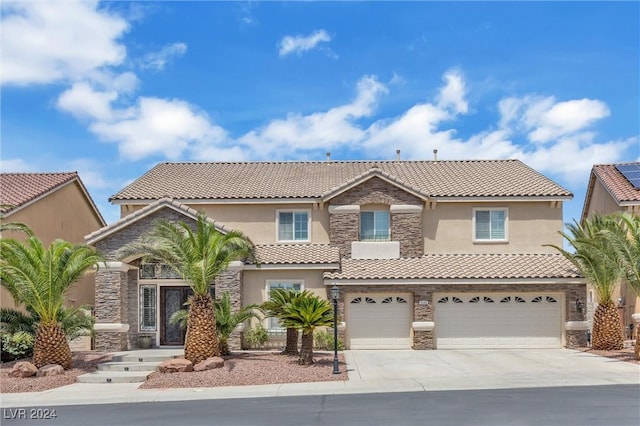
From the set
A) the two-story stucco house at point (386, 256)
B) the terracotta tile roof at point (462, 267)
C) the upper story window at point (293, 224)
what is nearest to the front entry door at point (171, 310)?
the two-story stucco house at point (386, 256)

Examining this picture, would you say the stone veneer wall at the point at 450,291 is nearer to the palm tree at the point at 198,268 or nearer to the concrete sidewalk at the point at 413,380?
the concrete sidewalk at the point at 413,380

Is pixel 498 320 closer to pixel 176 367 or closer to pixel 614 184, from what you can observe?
pixel 614 184

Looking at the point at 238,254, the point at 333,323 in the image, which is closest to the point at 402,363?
the point at 333,323

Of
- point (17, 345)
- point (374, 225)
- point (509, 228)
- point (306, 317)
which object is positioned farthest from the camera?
point (509, 228)

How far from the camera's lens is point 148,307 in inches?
1066

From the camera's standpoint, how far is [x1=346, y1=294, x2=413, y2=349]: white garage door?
26.9 meters

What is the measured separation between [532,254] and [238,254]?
13.6 meters

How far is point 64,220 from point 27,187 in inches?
99.7

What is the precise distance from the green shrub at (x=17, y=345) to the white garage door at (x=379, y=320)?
37.2 feet

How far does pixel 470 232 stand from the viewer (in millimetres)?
29453

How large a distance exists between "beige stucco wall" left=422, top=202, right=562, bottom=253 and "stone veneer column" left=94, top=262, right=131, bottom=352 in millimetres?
12450

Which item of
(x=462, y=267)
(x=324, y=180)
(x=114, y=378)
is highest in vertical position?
(x=324, y=180)

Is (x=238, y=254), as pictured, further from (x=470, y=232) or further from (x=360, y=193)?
(x=470, y=232)

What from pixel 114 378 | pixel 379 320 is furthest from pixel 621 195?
pixel 114 378
